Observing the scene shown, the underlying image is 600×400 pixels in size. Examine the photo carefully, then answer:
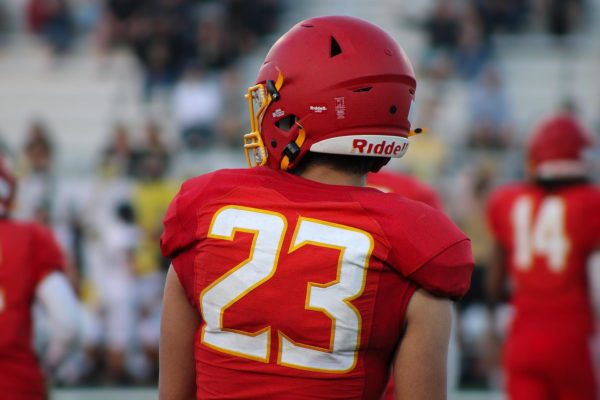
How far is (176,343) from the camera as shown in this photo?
8.44 feet

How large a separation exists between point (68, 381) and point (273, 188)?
735 cm

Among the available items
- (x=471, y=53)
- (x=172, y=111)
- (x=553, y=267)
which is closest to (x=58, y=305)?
(x=553, y=267)

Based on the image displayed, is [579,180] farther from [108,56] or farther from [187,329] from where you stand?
[108,56]

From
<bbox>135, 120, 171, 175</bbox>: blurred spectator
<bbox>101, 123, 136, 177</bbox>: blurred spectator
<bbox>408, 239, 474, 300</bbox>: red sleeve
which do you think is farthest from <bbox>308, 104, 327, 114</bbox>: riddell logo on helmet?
<bbox>101, 123, 136, 177</bbox>: blurred spectator

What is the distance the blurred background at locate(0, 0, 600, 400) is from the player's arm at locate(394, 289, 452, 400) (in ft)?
17.3

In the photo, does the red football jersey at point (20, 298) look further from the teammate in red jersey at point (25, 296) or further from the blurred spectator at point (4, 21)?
the blurred spectator at point (4, 21)

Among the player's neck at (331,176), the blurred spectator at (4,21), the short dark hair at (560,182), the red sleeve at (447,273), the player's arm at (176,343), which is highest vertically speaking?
the blurred spectator at (4,21)

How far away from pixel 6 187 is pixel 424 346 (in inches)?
91.4

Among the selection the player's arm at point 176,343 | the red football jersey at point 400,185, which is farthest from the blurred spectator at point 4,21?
the player's arm at point 176,343

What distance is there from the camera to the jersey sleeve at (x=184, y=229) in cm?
246

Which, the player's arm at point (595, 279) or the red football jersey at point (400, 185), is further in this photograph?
the player's arm at point (595, 279)

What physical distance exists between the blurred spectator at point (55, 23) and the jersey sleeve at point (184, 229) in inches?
457

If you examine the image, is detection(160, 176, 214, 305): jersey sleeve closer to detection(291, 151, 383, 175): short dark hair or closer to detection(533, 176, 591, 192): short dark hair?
detection(291, 151, 383, 175): short dark hair

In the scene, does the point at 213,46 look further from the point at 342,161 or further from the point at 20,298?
the point at 342,161
